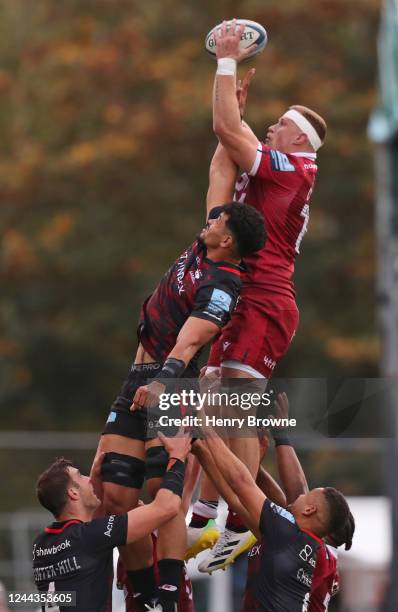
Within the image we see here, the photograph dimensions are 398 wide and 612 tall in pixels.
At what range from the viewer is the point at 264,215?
26.4 ft

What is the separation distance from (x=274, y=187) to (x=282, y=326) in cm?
81

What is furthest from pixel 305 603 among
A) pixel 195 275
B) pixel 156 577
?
pixel 195 275

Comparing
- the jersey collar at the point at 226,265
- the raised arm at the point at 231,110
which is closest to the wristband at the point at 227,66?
the raised arm at the point at 231,110

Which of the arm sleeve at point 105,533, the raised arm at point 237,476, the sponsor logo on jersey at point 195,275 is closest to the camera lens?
the arm sleeve at point 105,533

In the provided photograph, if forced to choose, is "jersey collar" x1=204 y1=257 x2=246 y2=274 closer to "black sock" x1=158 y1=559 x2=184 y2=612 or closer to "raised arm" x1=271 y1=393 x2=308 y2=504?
"raised arm" x1=271 y1=393 x2=308 y2=504

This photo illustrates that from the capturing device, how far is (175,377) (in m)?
7.20

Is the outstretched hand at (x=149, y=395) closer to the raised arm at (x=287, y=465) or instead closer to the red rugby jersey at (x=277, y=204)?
the red rugby jersey at (x=277, y=204)

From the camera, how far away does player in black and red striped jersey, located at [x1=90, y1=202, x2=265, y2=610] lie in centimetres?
733

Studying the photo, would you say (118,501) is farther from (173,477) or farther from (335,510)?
(335,510)

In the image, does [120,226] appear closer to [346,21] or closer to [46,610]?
[346,21]

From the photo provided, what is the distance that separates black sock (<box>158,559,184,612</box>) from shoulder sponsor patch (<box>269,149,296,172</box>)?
229 centimetres

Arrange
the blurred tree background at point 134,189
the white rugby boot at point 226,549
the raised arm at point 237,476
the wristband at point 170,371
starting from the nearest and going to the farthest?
the wristband at point 170,371 < the raised arm at point 237,476 < the white rugby boot at point 226,549 < the blurred tree background at point 134,189

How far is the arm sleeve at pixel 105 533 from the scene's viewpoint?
24.0 feet

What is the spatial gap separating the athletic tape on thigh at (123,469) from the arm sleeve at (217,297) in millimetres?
981
